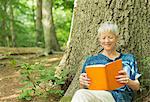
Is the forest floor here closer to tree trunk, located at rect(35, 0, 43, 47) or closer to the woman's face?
the woman's face

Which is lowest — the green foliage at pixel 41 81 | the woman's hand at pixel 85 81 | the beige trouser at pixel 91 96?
the green foliage at pixel 41 81

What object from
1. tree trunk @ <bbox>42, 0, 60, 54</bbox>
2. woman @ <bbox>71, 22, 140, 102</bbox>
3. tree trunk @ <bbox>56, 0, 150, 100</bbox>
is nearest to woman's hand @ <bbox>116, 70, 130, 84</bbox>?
woman @ <bbox>71, 22, 140, 102</bbox>

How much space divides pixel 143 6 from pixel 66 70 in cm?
152

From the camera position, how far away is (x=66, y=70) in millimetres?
4941

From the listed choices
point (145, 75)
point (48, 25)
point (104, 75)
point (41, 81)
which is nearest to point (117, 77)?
point (104, 75)

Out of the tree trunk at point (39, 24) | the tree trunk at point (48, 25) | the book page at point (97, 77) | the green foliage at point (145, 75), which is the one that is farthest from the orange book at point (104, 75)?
the tree trunk at point (39, 24)

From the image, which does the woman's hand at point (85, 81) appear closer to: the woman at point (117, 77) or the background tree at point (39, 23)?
the woman at point (117, 77)

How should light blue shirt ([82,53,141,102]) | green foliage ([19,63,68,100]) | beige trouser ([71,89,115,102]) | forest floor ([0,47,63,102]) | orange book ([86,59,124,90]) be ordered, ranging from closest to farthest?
1. orange book ([86,59,124,90])
2. beige trouser ([71,89,115,102])
3. light blue shirt ([82,53,141,102])
4. green foliage ([19,63,68,100])
5. forest floor ([0,47,63,102])

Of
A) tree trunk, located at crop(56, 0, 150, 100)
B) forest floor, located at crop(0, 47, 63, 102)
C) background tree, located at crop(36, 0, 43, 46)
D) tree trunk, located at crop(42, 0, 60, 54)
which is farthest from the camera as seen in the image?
background tree, located at crop(36, 0, 43, 46)

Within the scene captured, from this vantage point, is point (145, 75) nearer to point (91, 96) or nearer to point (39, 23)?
point (91, 96)

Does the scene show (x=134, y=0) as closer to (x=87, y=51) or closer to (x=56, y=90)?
(x=87, y=51)

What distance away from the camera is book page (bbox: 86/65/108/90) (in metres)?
3.37

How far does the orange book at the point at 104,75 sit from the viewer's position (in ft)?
11.0

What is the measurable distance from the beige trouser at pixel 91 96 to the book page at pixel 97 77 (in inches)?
2.7
